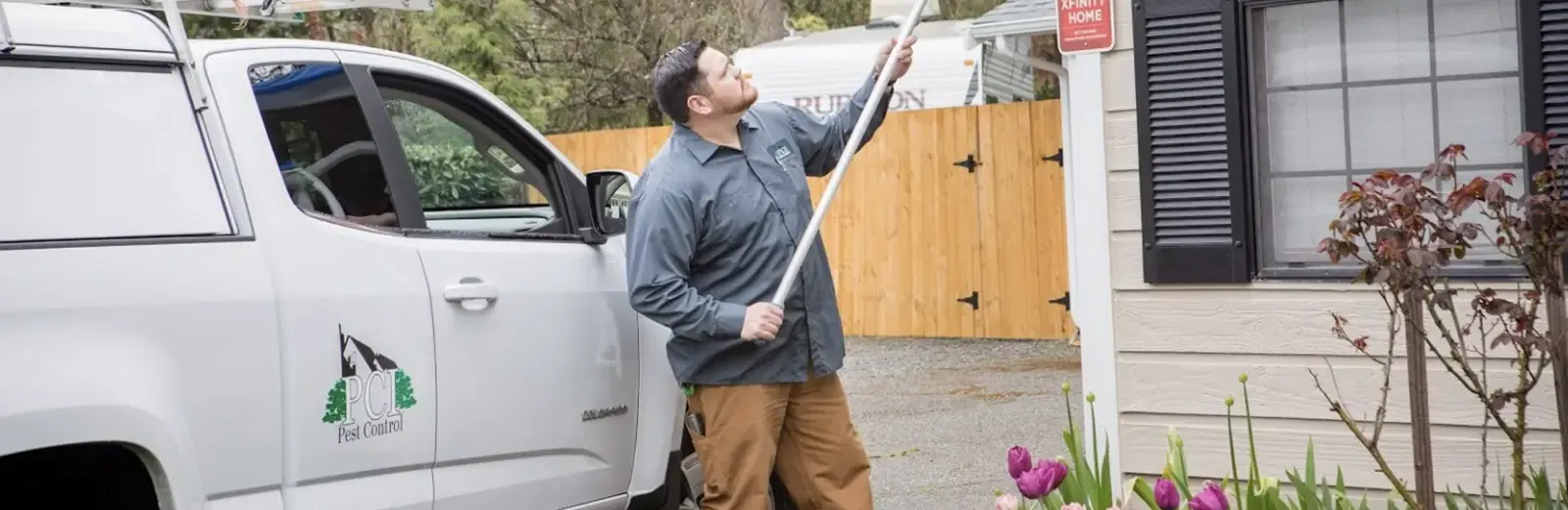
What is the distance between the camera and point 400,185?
4.48 m

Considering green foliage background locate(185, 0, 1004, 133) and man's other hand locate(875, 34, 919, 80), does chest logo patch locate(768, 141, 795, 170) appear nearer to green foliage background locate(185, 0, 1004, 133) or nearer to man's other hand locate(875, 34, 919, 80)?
man's other hand locate(875, 34, 919, 80)

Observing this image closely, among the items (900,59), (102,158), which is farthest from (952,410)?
(102,158)

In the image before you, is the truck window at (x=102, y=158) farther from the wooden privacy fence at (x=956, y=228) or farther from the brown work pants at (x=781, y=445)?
the wooden privacy fence at (x=956, y=228)

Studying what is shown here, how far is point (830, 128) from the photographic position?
5.01 m

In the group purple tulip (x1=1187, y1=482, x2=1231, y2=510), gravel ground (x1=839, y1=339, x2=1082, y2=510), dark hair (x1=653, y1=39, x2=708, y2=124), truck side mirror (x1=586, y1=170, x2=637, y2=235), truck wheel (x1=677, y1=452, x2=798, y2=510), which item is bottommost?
gravel ground (x1=839, y1=339, x2=1082, y2=510)

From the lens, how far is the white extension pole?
4.45 meters

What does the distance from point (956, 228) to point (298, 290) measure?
29.2 ft

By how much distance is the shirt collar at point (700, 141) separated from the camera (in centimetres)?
466

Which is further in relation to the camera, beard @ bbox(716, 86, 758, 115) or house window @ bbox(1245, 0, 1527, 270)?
beard @ bbox(716, 86, 758, 115)

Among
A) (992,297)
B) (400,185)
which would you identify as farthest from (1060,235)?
(400,185)

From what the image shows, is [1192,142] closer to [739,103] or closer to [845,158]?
[845,158]

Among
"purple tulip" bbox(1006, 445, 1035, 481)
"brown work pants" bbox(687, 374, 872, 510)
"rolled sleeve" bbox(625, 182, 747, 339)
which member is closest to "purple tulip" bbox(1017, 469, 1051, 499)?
"purple tulip" bbox(1006, 445, 1035, 481)

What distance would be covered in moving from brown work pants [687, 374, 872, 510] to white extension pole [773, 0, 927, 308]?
318mm

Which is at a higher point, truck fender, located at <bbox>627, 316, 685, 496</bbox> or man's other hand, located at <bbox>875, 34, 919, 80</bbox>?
man's other hand, located at <bbox>875, 34, 919, 80</bbox>
